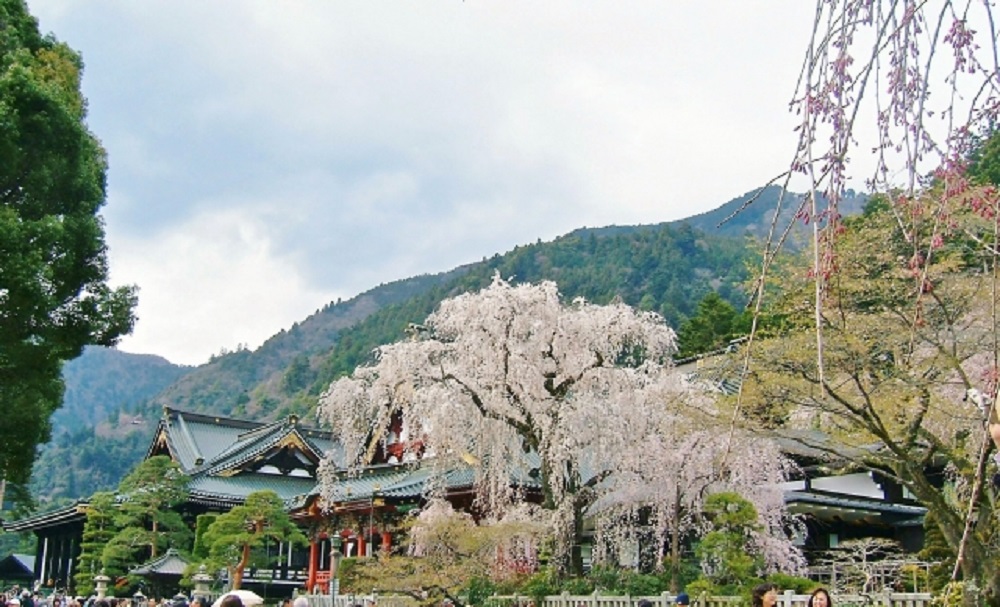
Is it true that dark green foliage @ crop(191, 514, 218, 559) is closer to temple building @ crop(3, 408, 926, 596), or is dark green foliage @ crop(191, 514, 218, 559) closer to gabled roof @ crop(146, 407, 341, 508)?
temple building @ crop(3, 408, 926, 596)

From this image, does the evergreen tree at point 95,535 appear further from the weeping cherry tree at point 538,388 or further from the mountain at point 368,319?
the mountain at point 368,319

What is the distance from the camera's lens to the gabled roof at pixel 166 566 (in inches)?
971

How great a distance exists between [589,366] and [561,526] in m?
2.61

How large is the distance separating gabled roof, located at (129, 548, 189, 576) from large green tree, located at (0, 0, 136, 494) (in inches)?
475

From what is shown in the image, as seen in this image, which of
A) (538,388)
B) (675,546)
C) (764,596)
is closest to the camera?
(764,596)

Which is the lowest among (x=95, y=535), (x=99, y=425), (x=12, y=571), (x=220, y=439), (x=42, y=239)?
(x=12, y=571)

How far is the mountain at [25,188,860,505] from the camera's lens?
76875mm

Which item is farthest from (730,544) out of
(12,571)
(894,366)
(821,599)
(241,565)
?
(12,571)

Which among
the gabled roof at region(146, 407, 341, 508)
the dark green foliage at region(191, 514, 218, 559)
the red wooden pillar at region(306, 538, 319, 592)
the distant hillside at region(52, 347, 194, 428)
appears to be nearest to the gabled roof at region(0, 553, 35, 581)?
the gabled roof at region(146, 407, 341, 508)

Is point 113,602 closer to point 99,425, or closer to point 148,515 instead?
point 148,515

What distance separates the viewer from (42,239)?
12164mm

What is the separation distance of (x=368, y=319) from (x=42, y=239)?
84843 millimetres

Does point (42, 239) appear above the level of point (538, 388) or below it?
above

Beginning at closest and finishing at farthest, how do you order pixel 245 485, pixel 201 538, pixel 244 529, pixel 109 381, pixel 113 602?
pixel 113 602
pixel 244 529
pixel 201 538
pixel 245 485
pixel 109 381
